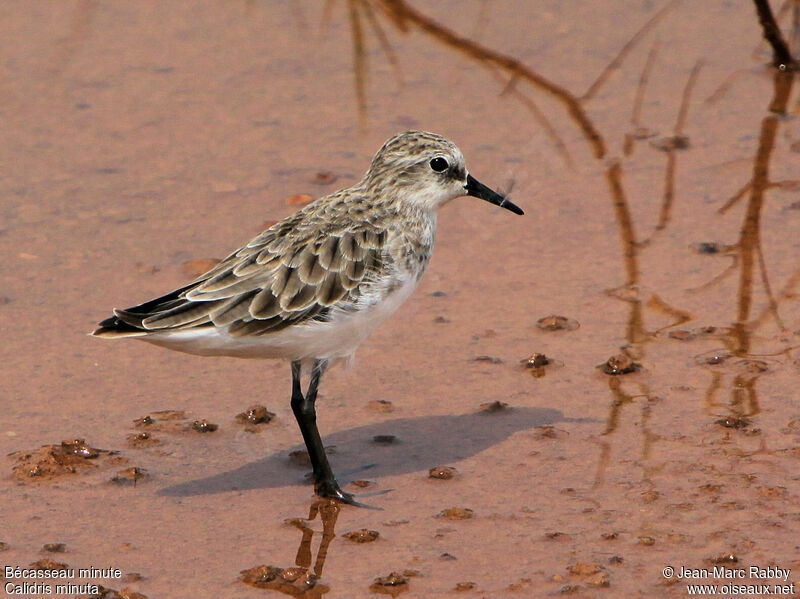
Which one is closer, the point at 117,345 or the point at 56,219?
the point at 117,345

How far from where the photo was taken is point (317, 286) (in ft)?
22.2

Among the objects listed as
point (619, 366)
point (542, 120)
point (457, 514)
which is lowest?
point (457, 514)

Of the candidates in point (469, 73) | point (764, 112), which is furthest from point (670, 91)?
point (469, 73)

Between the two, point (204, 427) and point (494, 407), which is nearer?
point (204, 427)

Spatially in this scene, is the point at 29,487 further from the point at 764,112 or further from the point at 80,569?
the point at 764,112

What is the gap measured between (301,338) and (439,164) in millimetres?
1403

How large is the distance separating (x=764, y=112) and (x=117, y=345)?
5.89 metres

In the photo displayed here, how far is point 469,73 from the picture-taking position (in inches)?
445

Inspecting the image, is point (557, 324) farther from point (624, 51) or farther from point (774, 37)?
point (774, 37)

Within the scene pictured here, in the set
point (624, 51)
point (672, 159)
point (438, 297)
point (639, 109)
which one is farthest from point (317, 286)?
point (624, 51)

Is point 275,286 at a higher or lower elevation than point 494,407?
higher

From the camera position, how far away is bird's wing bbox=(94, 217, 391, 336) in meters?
6.61

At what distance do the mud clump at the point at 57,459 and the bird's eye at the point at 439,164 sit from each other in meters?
2.48

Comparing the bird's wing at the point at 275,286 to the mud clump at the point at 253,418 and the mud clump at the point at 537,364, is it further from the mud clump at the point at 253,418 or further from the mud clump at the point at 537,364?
the mud clump at the point at 537,364
